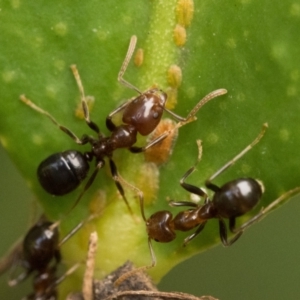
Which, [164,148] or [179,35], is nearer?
[179,35]

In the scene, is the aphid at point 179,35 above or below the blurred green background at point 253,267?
above

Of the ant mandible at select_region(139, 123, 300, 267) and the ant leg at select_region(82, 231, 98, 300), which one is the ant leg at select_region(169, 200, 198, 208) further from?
the ant leg at select_region(82, 231, 98, 300)

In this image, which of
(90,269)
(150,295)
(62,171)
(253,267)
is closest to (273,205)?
(150,295)

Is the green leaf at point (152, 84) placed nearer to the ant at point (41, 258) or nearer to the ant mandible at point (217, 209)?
the ant mandible at point (217, 209)

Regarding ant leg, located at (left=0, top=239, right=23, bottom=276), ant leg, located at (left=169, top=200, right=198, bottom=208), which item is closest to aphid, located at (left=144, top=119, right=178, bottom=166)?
ant leg, located at (left=169, top=200, right=198, bottom=208)

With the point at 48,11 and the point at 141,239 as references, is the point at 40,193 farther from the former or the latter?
the point at 48,11

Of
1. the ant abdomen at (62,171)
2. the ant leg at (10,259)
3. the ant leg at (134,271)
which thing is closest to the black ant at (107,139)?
the ant abdomen at (62,171)

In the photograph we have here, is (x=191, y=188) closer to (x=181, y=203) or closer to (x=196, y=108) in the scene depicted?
(x=181, y=203)
